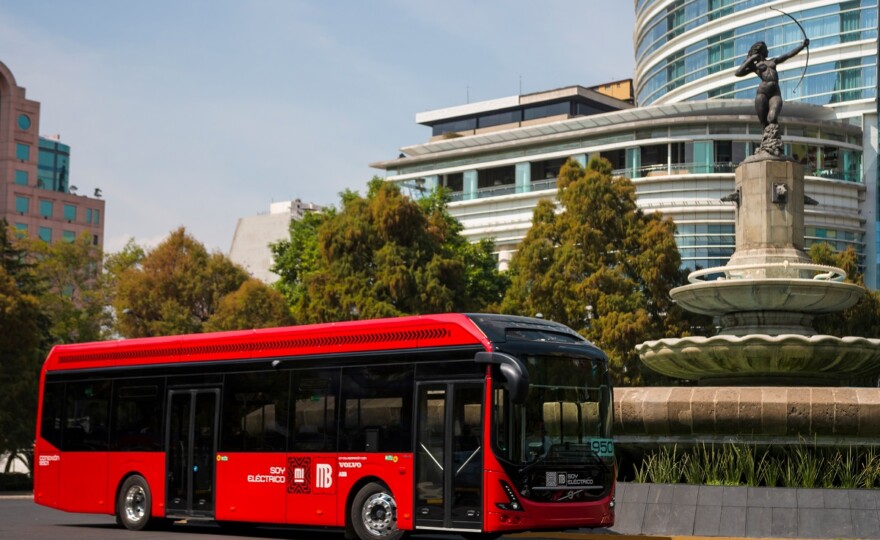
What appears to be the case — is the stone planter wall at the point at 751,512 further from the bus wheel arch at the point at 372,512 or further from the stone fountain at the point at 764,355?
the bus wheel arch at the point at 372,512

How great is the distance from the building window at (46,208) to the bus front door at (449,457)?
122m

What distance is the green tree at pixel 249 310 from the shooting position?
56125mm

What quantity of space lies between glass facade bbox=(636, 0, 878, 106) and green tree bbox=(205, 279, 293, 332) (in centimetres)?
4209

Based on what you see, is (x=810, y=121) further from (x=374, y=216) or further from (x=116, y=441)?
(x=116, y=441)

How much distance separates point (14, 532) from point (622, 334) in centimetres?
2732

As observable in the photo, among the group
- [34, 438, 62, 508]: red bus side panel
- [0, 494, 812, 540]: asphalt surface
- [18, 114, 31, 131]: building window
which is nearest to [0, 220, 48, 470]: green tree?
[0, 494, 812, 540]: asphalt surface

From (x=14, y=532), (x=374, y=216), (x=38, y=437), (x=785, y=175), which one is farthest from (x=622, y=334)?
(x=14, y=532)

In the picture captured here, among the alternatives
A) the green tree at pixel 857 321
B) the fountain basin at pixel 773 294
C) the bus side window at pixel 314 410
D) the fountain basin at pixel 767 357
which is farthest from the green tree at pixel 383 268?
the bus side window at pixel 314 410

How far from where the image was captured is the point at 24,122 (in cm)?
12656

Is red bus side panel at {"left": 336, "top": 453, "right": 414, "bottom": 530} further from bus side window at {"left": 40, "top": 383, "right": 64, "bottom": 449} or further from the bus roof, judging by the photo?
bus side window at {"left": 40, "top": 383, "right": 64, "bottom": 449}

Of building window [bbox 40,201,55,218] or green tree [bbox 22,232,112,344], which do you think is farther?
building window [bbox 40,201,55,218]

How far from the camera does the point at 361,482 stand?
17516 millimetres

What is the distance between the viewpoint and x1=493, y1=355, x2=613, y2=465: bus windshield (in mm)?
15719

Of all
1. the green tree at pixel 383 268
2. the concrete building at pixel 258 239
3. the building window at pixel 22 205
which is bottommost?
the green tree at pixel 383 268
